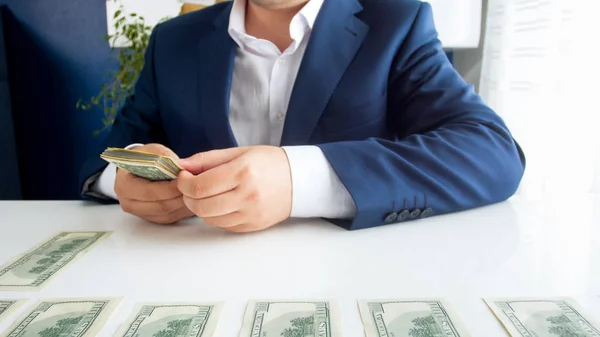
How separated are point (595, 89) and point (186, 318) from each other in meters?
1.32

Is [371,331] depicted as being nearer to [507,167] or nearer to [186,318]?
[186,318]

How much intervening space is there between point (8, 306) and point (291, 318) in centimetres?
29

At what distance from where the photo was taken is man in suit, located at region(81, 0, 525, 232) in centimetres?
70

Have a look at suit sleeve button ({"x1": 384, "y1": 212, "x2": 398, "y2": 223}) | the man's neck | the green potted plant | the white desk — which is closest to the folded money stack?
the white desk

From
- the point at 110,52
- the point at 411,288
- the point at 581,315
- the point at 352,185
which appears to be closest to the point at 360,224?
the point at 352,185

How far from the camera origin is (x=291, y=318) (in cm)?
46

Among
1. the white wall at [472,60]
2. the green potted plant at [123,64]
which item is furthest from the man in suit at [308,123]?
the white wall at [472,60]

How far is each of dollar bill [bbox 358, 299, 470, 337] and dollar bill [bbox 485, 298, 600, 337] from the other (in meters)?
0.05

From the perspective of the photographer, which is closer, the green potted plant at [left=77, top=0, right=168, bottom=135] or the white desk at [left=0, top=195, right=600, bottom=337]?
the white desk at [left=0, top=195, right=600, bottom=337]

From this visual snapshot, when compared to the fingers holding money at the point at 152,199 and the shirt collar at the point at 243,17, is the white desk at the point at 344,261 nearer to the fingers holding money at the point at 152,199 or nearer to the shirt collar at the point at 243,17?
the fingers holding money at the point at 152,199

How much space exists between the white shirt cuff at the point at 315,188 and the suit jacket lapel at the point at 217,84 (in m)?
0.37

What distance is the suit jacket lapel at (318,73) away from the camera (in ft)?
3.24

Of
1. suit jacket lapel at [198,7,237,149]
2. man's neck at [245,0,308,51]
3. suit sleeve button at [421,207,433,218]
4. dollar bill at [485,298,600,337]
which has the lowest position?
dollar bill at [485,298,600,337]

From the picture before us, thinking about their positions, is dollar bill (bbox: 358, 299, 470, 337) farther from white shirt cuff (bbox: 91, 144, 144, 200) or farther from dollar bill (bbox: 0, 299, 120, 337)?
white shirt cuff (bbox: 91, 144, 144, 200)
